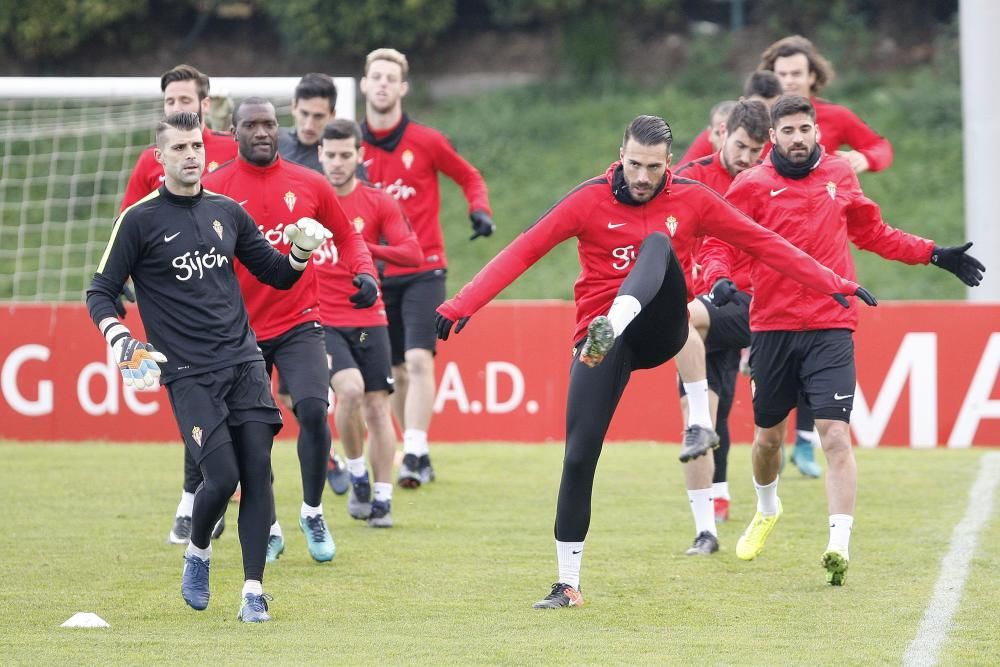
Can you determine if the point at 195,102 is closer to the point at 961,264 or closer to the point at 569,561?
the point at 569,561

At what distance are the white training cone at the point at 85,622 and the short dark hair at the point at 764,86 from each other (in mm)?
4967

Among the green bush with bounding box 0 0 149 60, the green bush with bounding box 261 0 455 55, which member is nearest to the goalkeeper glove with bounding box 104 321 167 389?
the green bush with bounding box 261 0 455 55

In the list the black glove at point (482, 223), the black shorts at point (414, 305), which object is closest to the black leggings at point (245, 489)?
the black shorts at point (414, 305)

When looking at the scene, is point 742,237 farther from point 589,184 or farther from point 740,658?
point 740,658

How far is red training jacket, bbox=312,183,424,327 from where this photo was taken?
30.7 feet

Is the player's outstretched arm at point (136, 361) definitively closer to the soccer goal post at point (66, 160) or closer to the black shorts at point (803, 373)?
the black shorts at point (803, 373)

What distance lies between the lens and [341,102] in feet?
40.3

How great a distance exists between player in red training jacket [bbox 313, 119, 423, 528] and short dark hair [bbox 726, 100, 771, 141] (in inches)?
79.4

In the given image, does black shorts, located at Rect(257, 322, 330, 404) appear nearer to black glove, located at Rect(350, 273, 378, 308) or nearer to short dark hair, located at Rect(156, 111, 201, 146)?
black glove, located at Rect(350, 273, 378, 308)

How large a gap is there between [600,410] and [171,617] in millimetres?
2022

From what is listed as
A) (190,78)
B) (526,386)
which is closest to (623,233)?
(190,78)

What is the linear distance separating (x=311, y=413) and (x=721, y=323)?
2.39 meters

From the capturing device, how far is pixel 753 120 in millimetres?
8539

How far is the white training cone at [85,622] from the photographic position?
6.64 metres
